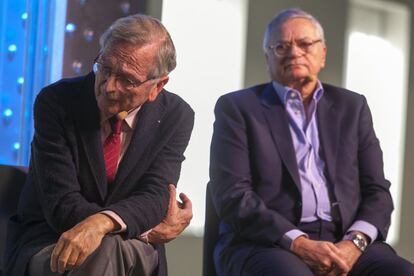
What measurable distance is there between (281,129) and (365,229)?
0.44m

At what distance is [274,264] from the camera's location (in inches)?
86.7

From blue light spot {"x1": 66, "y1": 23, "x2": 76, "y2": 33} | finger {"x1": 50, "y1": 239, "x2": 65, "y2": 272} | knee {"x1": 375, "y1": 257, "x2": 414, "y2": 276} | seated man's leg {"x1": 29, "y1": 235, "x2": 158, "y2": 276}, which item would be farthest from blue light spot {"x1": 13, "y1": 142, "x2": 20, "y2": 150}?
knee {"x1": 375, "y1": 257, "x2": 414, "y2": 276}

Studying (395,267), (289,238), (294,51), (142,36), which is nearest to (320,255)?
(289,238)

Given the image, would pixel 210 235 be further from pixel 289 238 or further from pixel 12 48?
pixel 12 48

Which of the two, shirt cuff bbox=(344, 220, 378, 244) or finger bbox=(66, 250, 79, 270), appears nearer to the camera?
finger bbox=(66, 250, 79, 270)

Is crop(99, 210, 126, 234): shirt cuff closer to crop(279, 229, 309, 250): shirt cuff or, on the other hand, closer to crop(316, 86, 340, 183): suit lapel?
crop(279, 229, 309, 250): shirt cuff

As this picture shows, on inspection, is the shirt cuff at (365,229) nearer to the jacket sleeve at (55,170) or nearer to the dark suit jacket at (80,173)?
the dark suit jacket at (80,173)

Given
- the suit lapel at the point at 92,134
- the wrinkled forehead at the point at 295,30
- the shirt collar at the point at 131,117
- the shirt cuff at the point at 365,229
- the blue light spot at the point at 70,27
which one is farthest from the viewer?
the blue light spot at the point at 70,27

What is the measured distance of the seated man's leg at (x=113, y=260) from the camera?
6.09 feet

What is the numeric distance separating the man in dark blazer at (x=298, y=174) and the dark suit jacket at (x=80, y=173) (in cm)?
30

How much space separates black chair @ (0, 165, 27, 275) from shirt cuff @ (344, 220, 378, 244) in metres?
1.10

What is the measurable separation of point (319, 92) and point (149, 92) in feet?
2.55

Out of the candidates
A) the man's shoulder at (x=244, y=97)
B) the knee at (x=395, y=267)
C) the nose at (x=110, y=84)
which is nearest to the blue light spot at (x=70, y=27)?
the man's shoulder at (x=244, y=97)

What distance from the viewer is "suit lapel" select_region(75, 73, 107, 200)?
2.08m
